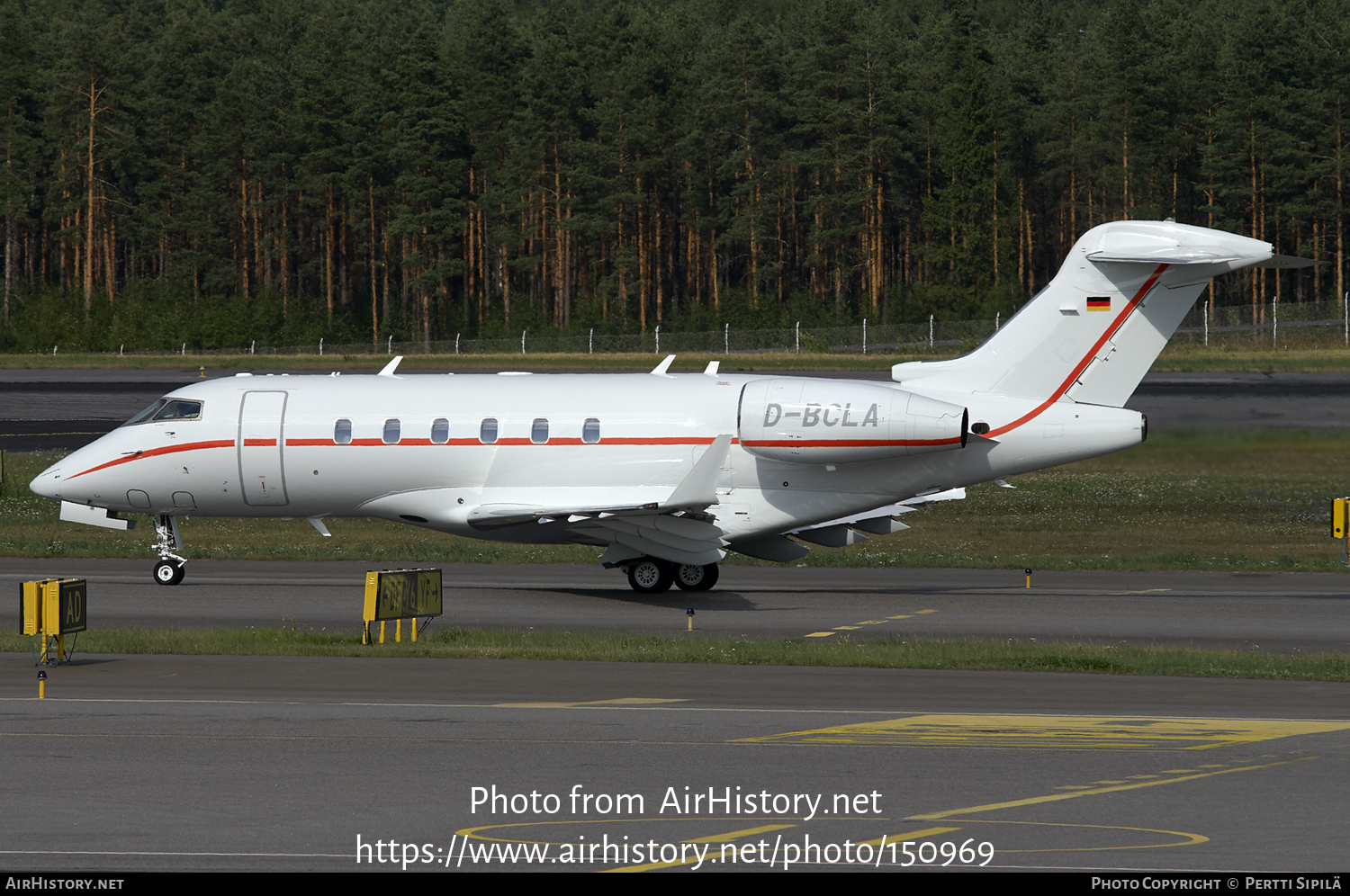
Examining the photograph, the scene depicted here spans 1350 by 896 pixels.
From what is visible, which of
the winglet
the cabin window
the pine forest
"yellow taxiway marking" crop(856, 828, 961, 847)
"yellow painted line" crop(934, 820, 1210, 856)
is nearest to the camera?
"yellow painted line" crop(934, 820, 1210, 856)

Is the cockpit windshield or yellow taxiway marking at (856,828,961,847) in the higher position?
the cockpit windshield

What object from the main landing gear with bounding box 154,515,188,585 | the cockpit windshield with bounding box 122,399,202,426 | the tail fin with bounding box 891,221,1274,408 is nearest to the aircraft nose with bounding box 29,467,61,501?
the cockpit windshield with bounding box 122,399,202,426

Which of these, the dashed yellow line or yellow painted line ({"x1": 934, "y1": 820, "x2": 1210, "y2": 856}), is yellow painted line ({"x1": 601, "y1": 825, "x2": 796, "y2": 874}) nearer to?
yellow painted line ({"x1": 934, "y1": 820, "x2": 1210, "y2": 856})

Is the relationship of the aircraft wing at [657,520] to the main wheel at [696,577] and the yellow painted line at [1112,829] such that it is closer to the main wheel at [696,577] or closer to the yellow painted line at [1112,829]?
the main wheel at [696,577]

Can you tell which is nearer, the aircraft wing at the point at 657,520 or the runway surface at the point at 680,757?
the runway surface at the point at 680,757

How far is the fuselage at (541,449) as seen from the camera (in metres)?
26.3

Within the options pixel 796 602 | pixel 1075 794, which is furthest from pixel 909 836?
pixel 796 602

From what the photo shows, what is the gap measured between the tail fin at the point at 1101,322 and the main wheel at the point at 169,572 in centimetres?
1483

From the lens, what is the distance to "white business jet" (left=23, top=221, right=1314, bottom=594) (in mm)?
26094

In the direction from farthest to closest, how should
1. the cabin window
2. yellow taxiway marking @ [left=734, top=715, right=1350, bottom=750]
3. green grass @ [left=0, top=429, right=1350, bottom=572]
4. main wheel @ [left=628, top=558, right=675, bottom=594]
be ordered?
1. green grass @ [left=0, top=429, right=1350, bottom=572]
2. the cabin window
3. main wheel @ [left=628, top=558, right=675, bottom=594]
4. yellow taxiway marking @ [left=734, top=715, right=1350, bottom=750]

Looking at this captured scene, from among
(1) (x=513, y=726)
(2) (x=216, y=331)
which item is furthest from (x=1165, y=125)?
(1) (x=513, y=726)

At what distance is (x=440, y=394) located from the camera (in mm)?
27641

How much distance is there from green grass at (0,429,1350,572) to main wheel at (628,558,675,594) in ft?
16.8

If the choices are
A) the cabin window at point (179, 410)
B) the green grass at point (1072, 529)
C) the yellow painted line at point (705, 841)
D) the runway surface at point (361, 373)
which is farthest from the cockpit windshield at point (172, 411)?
the yellow painted line at point (705, 841)
